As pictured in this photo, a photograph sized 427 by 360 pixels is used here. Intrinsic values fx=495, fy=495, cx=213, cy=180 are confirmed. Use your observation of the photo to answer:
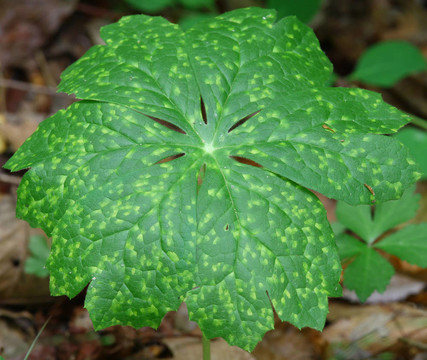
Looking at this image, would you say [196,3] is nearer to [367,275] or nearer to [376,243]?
[376,243]

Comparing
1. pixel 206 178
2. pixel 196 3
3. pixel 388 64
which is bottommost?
pixel 388 64

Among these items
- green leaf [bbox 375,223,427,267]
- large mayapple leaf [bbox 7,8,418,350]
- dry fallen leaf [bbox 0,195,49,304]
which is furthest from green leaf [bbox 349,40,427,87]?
dry fallen leaf [bbox 0,195,49,304]

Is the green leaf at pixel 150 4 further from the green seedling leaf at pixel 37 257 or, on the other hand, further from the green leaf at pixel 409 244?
the green leaf at pixel 409 244

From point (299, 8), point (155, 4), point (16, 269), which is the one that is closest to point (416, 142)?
point (299, 8)

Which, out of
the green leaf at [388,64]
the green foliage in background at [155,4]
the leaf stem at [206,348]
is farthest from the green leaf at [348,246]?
the green foliage in background at [155,4]

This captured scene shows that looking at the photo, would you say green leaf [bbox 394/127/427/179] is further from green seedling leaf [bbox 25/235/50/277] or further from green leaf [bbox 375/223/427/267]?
green seedling leaf [bbox 25/235/50/277]

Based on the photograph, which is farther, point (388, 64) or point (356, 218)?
point (388, 64)

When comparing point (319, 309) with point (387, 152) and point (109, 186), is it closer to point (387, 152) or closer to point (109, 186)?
point (387, 152)
